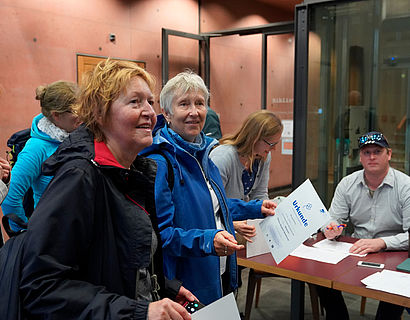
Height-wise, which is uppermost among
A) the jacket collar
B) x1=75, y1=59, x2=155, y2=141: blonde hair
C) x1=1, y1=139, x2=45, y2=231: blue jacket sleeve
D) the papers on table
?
x1=75, y1=59, x2=155, y2=141: blonde hair

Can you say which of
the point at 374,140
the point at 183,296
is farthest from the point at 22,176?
the point at 374,140

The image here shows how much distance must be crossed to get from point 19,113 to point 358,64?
11.8 feet

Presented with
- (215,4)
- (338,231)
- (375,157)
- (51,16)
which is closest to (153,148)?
(338,231)

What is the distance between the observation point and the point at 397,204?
2730 mm

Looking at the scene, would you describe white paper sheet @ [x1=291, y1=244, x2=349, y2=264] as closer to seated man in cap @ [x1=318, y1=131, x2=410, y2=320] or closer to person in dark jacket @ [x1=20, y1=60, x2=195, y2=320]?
seated man in cap @ [x1=318, y1=131, x2=410, y2=320]

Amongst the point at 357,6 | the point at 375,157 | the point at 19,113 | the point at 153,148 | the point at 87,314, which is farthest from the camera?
the point at 19,113

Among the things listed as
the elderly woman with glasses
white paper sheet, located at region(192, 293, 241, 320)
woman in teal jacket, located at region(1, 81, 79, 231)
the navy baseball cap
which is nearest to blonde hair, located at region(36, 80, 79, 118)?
woman in teal jacket, located at region(1, 81, 79, 231)

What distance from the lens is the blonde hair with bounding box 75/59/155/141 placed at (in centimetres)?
118

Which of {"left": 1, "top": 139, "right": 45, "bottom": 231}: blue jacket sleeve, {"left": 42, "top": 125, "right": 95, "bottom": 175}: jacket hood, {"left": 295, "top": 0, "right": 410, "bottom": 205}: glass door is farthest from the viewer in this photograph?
{"left": 295, "top": 0, "right": 410, "bottom": 205}: glass door

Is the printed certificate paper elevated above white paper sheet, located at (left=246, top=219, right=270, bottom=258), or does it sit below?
above

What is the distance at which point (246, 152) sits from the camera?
9.22ft

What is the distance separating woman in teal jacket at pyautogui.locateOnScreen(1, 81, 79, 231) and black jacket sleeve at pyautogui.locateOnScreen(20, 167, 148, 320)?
1.52 metres

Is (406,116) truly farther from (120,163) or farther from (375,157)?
(120,163)

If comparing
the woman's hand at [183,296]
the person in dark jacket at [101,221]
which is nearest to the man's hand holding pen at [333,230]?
the woman's hand at [183,296]
